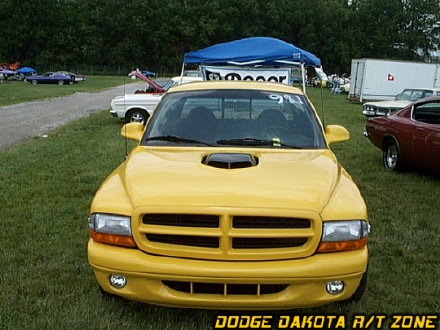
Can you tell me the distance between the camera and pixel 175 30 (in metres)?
77.4

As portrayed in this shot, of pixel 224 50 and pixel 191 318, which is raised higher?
pixel 224 50

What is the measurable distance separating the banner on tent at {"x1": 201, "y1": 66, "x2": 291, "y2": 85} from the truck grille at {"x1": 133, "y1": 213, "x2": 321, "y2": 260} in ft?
29.6

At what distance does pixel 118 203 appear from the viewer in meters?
3.23

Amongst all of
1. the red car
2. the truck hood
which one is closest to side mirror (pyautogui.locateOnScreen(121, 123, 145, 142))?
the truck hood

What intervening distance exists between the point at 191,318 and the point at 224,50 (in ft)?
33.0

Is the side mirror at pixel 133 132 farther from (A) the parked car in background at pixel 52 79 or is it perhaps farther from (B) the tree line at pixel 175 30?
(B) the tree line at pixel 175 30

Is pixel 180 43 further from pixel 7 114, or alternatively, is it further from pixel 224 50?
pixel 224 50

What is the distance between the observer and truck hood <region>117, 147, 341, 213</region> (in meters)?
3.12

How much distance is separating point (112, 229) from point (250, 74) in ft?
30.1

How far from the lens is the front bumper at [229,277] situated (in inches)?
A: 117

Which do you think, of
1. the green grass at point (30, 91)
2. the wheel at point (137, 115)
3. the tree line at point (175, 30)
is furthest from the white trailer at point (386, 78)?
the tree line at point (175, 30)

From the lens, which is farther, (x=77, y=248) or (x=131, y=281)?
(x=77, y=248)

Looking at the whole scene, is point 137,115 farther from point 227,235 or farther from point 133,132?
point 227,235

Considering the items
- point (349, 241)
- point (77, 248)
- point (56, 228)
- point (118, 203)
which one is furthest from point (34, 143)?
point (349, 241)
